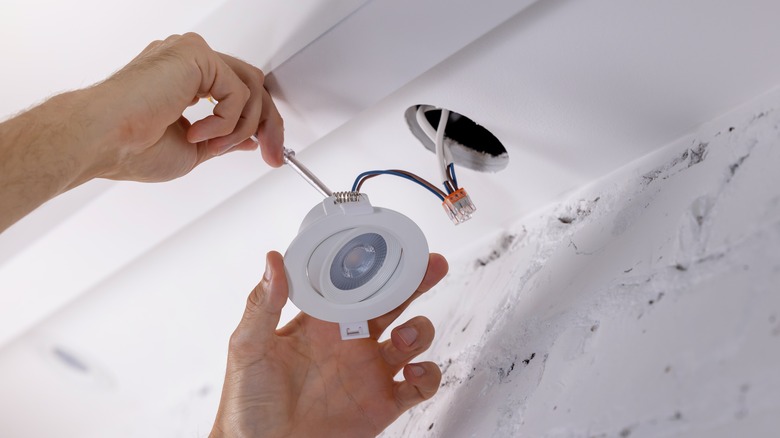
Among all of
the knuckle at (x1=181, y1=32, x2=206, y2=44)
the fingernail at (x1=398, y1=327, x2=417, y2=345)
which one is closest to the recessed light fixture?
the fingernail at (x1=398, y1=327, x2=417, y2=345)

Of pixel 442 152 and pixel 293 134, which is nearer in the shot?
pixel 442 152

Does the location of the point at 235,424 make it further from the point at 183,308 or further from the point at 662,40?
the point at 662,40

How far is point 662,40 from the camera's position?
2.69 feet

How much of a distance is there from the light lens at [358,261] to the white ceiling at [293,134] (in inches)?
9.0

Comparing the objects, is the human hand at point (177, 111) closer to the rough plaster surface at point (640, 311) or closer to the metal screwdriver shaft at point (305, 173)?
the metal screwdriver shaft at point (305, 173)

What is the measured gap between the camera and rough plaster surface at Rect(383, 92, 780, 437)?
24.2 inches

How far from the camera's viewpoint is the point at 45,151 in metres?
0.78

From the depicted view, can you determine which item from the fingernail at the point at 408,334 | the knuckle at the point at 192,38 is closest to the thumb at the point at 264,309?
the fingernail at the point at 408,334

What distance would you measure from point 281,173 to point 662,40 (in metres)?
0.59

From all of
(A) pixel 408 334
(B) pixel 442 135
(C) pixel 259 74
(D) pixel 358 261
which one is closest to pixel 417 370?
(A) pixel 408 334

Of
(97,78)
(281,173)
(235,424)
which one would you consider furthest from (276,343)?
(97,78)

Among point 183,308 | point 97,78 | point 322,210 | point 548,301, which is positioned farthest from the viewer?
point 183,308

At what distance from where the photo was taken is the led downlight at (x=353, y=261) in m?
0.76

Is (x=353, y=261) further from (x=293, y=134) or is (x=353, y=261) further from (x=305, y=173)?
(x=293, y=134)
